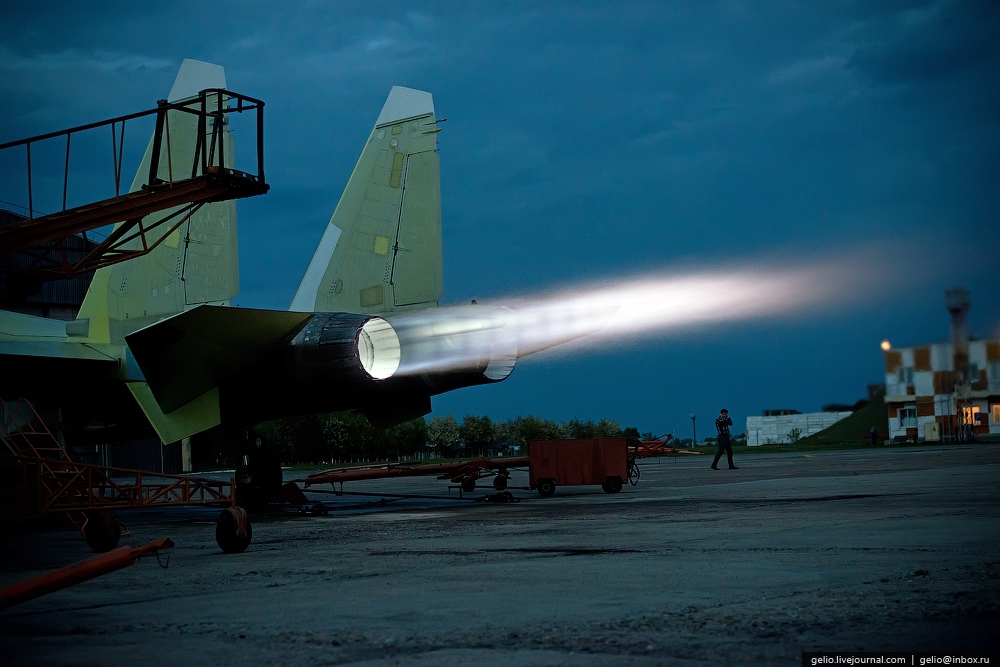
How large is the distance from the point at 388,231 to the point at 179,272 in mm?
4368

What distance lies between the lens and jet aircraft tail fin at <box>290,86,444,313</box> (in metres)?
15.8

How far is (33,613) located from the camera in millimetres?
6262

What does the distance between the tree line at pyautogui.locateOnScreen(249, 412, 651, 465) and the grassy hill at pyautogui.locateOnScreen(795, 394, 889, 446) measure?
575 inches

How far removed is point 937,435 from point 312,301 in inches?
1310

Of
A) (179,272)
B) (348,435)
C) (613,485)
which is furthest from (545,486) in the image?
(348,435)

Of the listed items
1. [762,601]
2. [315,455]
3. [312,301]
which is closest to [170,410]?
[312,301]

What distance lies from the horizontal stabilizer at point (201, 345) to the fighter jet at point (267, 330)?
2 cm

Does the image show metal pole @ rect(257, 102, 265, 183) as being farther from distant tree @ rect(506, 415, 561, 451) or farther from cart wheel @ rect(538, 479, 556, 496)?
distant tree @ rect(506, 415, 561, 451)

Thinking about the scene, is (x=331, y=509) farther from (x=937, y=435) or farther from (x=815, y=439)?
(x=815, y=439)

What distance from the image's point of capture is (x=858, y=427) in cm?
6906

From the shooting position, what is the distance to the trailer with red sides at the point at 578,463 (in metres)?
18.1

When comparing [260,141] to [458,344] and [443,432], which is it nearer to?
[458,344]

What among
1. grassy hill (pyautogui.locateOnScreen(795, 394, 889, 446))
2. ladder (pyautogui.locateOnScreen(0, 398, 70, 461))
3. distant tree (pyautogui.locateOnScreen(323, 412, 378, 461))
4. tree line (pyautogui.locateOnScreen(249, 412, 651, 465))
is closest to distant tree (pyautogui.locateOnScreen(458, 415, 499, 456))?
tree line (pyautogui.locateOnScreen(249, 412, 651, 465))

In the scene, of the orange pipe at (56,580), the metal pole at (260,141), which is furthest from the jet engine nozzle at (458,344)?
the orange pipe at (56,580)
